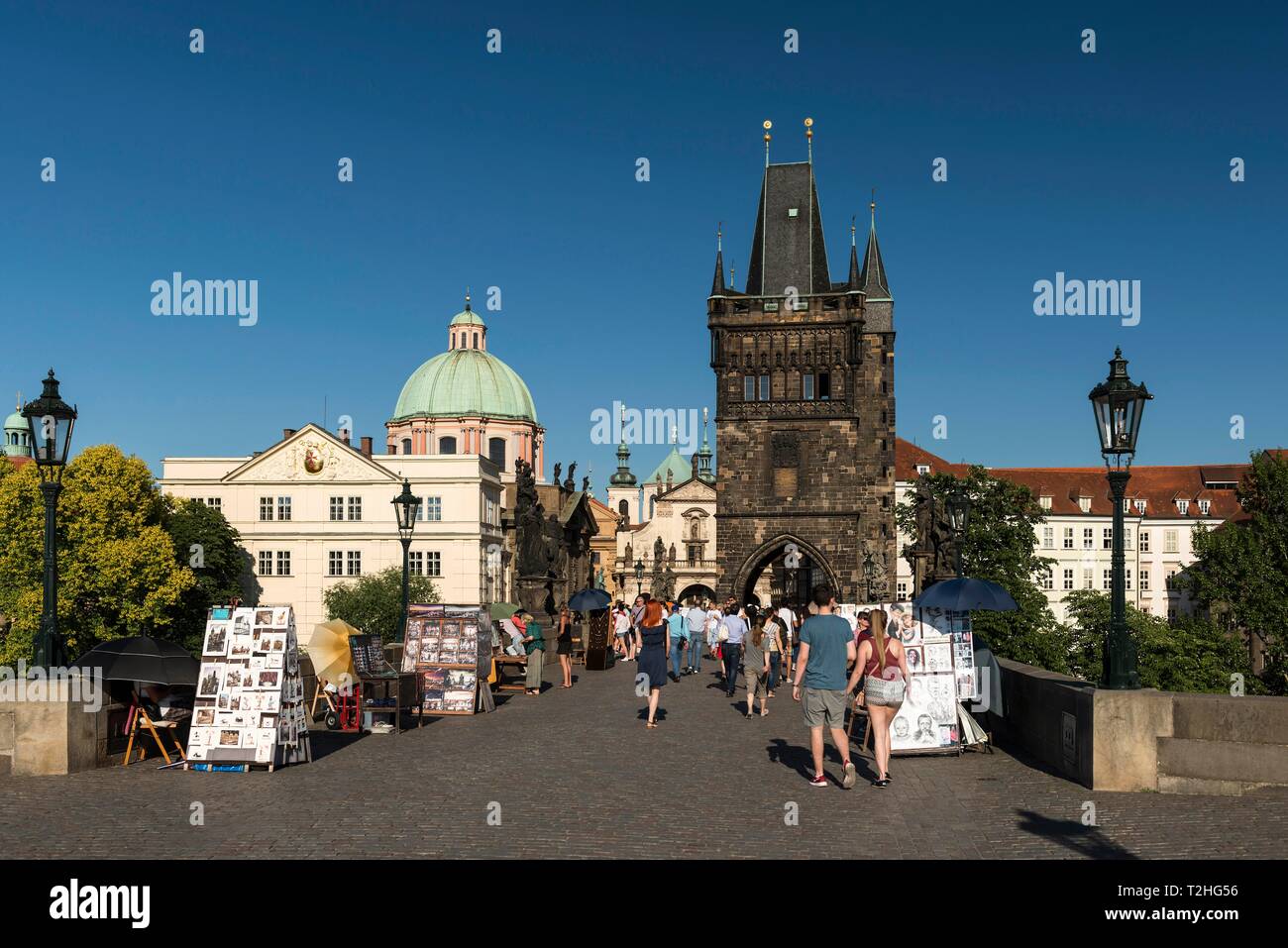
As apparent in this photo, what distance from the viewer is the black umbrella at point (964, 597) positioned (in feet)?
45.2

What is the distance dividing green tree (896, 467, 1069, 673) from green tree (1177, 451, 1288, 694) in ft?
22.6

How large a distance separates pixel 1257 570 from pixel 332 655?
47.7m

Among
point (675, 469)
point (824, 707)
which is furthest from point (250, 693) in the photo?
point (675, 469)

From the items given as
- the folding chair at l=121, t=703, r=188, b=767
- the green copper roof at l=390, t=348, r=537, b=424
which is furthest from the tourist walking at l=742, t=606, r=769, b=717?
the green copper roof at l=390, t=348, r=537, b=424

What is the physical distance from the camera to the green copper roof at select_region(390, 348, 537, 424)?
305 feet

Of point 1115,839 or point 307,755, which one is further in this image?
point 307,755

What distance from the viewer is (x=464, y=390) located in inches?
3681

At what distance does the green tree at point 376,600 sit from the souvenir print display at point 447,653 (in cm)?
4140

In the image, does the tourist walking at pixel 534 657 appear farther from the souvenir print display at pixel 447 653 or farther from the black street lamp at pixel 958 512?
the black street lamp at pixel 958 512

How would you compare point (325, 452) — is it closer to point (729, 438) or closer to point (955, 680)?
point (729, 438)
